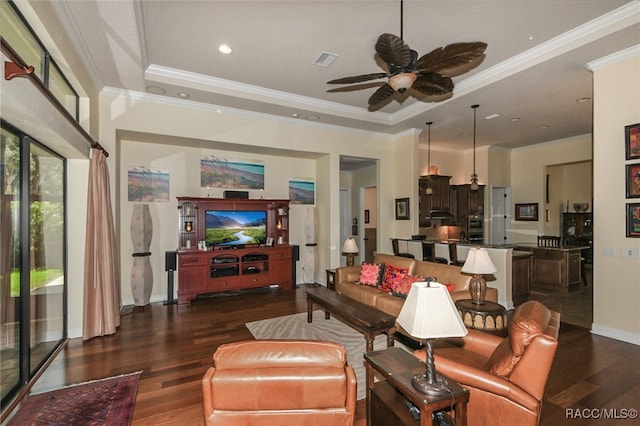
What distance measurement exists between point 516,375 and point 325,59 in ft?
12.5

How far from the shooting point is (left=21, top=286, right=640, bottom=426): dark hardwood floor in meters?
2.34

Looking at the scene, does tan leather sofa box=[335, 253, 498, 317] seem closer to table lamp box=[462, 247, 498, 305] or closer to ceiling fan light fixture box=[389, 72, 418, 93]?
table lamp box=[462, 247, 498, 305]

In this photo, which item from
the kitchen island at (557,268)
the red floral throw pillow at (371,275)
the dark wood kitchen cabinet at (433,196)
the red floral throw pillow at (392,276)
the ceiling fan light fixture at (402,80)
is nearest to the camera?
the ceiling fan light fixture at (402,80)

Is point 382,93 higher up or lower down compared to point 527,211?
higher up

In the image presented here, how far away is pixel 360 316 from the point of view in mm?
3146

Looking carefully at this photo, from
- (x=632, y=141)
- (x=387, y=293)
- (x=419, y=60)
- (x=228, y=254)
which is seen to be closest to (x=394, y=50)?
(x=419, y=60)

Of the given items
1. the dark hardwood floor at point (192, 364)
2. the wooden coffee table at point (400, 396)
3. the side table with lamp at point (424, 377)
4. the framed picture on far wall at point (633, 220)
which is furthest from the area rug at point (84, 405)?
the framed picture on far wall at point (633, 220)

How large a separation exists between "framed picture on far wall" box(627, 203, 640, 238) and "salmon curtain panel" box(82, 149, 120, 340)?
6.39 meters

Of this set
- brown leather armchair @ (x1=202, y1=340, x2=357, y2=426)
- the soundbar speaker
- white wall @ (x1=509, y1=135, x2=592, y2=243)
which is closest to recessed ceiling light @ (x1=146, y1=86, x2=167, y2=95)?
the soundbar speaker

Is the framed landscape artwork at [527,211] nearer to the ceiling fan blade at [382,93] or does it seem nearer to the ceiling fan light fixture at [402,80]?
the ceiling fan blade at [382,93]

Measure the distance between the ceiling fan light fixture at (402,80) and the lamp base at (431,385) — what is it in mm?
2330

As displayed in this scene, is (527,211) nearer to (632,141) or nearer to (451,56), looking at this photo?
(632,141)

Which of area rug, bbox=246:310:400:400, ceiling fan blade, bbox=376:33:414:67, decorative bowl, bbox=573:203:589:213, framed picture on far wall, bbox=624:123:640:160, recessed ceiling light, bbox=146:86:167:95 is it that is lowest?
area rug, bbox=246:310:400:400

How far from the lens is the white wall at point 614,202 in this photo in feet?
11.3
